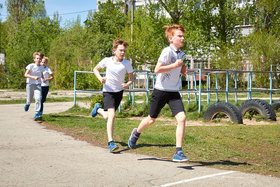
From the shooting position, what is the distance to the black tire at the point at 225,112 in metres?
9.55

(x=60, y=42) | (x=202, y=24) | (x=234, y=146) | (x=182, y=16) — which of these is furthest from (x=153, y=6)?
(x=234, y=146)

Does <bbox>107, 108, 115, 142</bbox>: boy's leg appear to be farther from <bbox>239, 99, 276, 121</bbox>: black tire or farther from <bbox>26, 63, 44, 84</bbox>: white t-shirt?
<bbox>239, 99, 276, 121</bbox>: black tire

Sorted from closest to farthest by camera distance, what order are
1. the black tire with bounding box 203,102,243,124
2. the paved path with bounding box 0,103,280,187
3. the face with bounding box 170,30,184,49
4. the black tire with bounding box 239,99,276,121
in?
the paved path with bounding box 0,103,280,187, the face with bounding box 170,30,184,49, the black tire with bounding box 203,102,243,124, the black tire with bounding box 239,99,276,121

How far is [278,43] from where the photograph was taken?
86.4ft

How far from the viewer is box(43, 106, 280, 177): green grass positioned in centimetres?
515

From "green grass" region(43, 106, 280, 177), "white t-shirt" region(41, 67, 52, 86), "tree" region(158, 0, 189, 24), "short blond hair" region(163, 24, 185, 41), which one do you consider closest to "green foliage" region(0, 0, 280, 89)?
"tree" region(158, 0, 189, 24)

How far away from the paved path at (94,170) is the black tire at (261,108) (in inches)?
219

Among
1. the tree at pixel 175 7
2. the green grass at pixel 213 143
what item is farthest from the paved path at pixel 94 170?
the tree at pixel 175 7

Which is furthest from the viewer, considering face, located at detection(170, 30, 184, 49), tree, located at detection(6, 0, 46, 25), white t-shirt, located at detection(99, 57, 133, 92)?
tree, located at detection(6, 0, 46, 25)

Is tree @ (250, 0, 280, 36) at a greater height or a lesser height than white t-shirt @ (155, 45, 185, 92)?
greater

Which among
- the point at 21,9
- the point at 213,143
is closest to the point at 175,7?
the point at 213,143

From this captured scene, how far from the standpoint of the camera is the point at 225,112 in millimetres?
9766

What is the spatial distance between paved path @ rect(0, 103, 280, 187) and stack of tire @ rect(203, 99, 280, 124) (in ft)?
14.4

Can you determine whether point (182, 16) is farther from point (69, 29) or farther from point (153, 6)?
point (69, 29)
